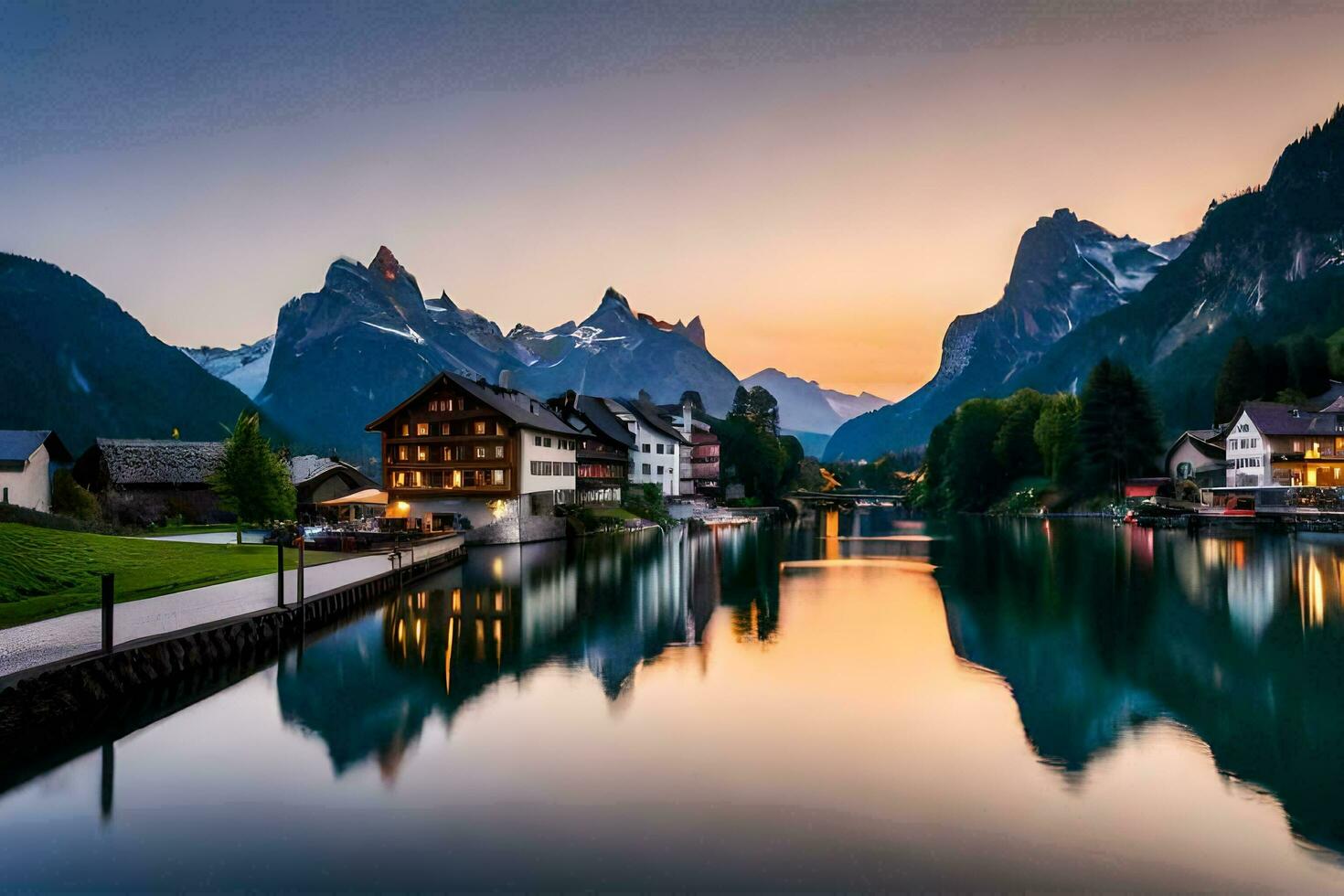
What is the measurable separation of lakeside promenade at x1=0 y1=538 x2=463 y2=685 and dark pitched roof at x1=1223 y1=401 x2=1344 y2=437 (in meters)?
102

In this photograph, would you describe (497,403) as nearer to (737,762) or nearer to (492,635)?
(492,635)

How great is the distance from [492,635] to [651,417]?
91.2m

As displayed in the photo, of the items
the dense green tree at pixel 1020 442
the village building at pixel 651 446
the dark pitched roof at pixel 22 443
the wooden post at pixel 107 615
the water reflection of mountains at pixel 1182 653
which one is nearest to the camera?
the water reflection of mountains at pixel 1182 653

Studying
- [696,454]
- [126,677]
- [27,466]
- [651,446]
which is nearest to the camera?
[126,677]

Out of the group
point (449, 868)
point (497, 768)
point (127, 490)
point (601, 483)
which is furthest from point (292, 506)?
point (449, 868)

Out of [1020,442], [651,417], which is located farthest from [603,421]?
[1020,442]

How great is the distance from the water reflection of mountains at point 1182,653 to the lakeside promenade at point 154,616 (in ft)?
75.2

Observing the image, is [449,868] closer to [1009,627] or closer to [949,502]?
[1009,627]

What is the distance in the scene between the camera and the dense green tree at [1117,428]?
130000mm

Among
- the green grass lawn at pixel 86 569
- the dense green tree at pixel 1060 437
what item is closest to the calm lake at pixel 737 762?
the green grass lawn at pixel 86 569

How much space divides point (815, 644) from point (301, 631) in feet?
60.5

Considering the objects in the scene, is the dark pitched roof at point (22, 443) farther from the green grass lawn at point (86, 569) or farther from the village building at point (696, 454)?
the village building at point (696, 454)

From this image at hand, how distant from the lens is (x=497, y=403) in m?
76.8

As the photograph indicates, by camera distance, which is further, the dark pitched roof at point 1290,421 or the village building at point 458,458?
the dark pitched roof at point 1290,421
